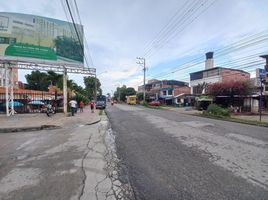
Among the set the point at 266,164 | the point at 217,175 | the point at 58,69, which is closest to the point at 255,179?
the point at 217,175

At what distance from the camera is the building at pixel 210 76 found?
47956 mm

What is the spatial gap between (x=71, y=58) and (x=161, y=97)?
1898 inches

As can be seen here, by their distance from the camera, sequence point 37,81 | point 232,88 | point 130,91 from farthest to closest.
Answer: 1. point 130,91
2. point 37,81
3. point 232,88

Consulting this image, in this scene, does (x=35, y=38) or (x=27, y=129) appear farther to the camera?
(x=35, y=38)

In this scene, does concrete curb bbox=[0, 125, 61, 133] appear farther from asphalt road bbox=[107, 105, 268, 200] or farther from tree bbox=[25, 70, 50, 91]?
tree bbox=[25, 70, 50, 91]

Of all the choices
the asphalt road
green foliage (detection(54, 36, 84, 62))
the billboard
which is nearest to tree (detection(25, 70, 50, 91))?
green foliage (detection(54, 36, 84, 62))

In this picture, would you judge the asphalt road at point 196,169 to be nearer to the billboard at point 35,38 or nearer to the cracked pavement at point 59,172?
the cracked pavement at point 59,172

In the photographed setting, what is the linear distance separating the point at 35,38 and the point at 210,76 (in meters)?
39.2

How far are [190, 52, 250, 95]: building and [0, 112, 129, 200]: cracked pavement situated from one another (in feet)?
132

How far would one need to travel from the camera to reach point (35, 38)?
72.0 feet

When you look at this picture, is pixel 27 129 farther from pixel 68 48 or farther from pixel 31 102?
pixel 31 102

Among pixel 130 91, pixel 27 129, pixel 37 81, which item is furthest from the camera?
pixel 130 91

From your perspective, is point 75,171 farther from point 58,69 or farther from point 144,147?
point 58,69

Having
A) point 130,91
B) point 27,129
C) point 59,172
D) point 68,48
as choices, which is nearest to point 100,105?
point 68,48
